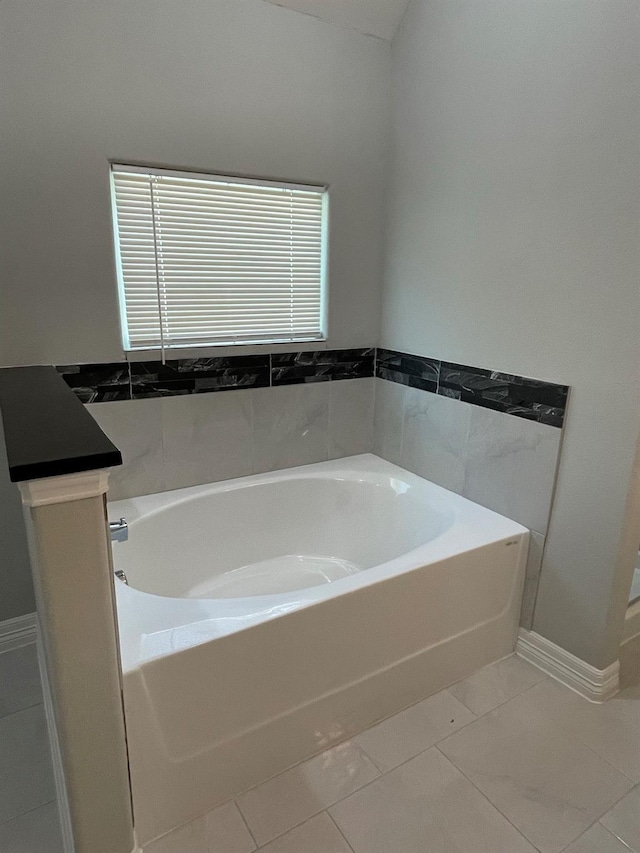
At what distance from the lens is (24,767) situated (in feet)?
5.25

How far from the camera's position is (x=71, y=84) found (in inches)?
70.6

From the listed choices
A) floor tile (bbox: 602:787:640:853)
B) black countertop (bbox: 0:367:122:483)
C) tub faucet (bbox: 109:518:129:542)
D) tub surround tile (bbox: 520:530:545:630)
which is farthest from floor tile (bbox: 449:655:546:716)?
black countertop (bbox: 0:367:122:483)

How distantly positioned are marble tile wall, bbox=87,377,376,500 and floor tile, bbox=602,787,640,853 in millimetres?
1689

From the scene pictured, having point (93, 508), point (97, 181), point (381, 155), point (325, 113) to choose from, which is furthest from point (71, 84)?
point (93, 508)

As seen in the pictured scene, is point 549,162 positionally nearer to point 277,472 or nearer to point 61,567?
point 277,472

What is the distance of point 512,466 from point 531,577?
16.9 inches

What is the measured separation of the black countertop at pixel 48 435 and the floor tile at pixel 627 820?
5.28 ft

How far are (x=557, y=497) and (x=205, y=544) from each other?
1.40 meters

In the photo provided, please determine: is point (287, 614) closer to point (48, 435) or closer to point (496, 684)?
point (48, 435)

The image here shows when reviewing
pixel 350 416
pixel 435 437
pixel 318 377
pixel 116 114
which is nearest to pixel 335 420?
pixel 350 416

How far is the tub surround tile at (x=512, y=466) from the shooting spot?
6.34 feet

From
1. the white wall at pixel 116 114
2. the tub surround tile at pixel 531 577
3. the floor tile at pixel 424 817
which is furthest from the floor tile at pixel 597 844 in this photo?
the white wall at pixel 116 114

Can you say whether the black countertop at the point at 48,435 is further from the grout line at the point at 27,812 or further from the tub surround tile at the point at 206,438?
the grout line at the point at 27,812

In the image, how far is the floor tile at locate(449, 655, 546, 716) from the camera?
6.20 feet
